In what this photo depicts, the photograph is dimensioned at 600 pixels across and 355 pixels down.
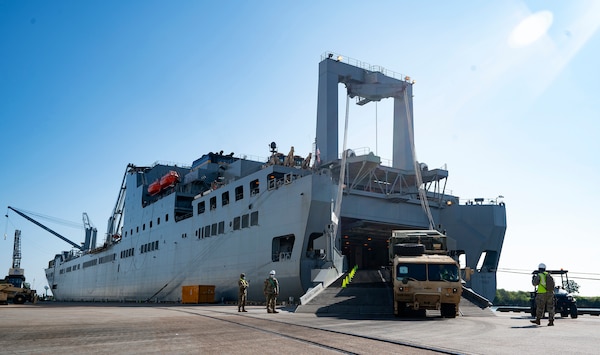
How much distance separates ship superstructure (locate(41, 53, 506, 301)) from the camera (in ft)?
96.4

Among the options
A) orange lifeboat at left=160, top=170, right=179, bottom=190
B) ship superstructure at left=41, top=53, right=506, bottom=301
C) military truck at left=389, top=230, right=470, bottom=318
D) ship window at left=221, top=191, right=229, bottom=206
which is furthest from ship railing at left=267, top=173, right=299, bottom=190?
orange lifeboat at left=160, top=170, right=179, bottom=190

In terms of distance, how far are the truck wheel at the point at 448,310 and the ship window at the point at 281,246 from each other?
47.9ft

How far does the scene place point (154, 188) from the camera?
51312 millimetres

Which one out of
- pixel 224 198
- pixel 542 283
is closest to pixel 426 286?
pixel 542 283

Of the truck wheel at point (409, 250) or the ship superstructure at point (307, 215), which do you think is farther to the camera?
the ship superstructure at point (307, 215)

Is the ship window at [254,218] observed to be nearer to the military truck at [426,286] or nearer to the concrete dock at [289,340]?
the military truck at [426,286]

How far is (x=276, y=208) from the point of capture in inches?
1247

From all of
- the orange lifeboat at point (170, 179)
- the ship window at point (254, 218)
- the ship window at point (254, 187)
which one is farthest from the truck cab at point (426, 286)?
the orange lifeboat at point (170, 179)

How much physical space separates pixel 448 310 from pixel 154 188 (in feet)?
133

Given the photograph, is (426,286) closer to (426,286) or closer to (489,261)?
(426,286)

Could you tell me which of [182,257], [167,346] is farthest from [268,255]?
[167,346]

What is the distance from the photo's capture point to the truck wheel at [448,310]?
55.3 ft

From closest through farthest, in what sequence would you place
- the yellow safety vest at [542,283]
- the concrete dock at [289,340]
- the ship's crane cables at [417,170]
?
the concrete dock at [289,340] → the yellow safety vest at [542,283] → the ship's crane cables at [417,170]

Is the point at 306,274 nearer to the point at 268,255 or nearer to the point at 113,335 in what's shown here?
the point at 268,255
